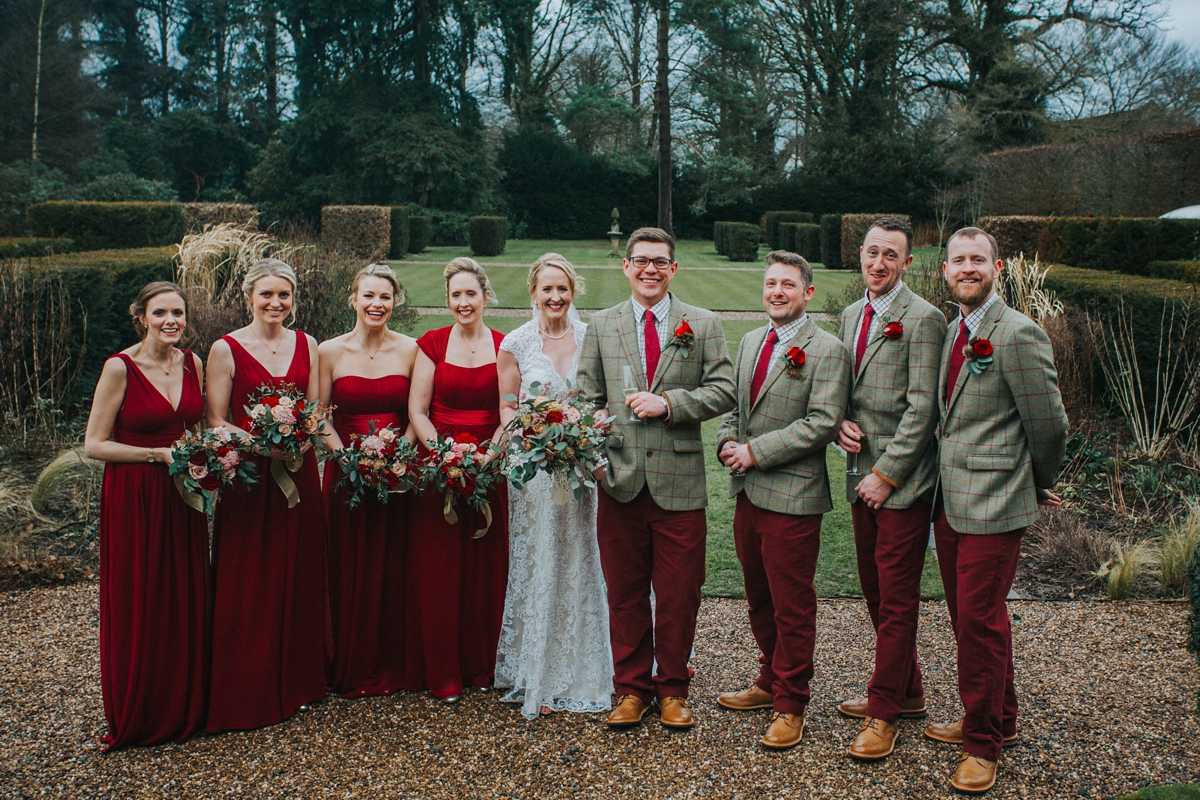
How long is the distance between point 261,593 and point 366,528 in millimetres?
518

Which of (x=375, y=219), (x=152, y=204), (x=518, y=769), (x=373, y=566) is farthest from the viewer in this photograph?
(x=375, y=219)

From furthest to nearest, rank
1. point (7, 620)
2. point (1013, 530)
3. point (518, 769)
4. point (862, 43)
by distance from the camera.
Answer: point (862, 43) < point (7, 620) < point (518, 769) < point (1013, 530)

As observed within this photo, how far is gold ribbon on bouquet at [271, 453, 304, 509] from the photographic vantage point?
3.68 m

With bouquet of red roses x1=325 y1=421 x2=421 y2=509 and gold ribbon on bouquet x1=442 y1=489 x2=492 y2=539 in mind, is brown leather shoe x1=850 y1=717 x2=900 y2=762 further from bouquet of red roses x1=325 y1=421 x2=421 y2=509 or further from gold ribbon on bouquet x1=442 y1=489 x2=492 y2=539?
bouquet of red roses x1=325 y1=421 x2=421 y2=509

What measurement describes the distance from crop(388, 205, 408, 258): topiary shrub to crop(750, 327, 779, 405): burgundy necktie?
71.4 feet

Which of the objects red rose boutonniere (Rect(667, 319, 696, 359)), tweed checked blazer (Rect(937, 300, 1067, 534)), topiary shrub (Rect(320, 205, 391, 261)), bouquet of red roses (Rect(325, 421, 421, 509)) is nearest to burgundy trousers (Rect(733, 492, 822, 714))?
tweed checked blazer (Rect(937, 300, 1067, 534))

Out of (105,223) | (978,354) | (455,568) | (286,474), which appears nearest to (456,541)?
(455,568)

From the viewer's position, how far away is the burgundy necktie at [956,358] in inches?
130

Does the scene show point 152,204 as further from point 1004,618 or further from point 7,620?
point 1004,618

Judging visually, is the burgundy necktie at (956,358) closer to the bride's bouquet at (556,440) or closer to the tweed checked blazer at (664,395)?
the tweed checked blazer at (664,395)

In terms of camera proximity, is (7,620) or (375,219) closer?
(7,620)

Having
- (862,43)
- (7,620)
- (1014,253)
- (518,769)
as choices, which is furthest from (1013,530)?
(862,43)

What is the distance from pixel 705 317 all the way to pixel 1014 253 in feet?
49.1

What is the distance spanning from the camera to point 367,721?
3771 millimetres
